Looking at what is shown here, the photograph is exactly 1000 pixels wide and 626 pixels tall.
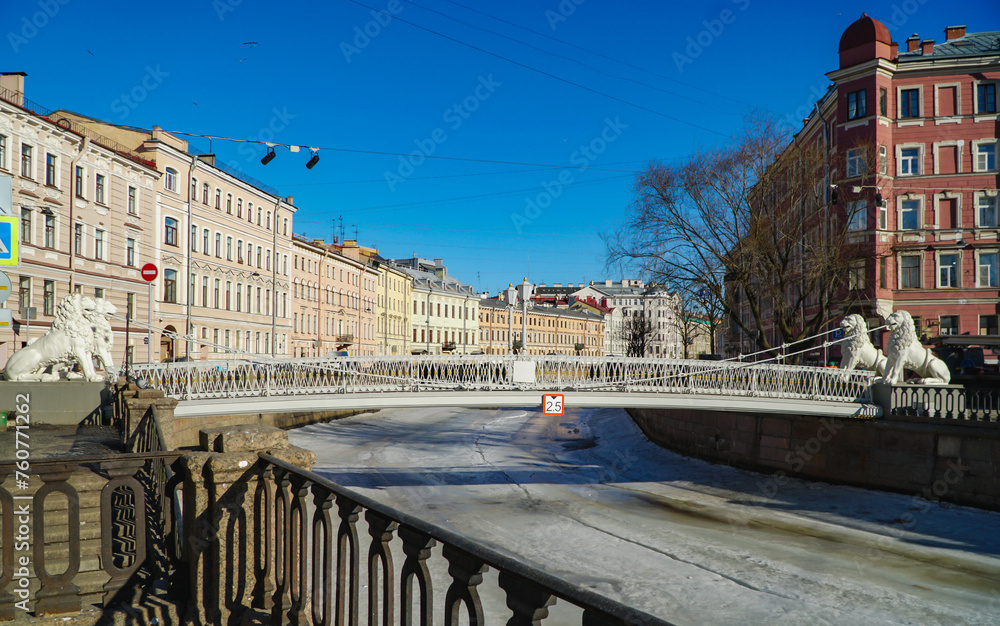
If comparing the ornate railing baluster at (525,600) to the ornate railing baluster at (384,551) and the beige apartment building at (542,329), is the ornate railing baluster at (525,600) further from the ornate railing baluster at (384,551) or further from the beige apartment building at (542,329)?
the beige apartment building at (542,329)

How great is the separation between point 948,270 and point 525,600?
1447 inches

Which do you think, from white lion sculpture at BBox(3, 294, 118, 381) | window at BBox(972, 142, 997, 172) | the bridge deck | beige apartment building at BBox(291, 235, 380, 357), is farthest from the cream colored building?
white lion sculpture at BBox(3, 294, 118, 381)

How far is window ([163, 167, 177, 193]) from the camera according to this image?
1517 inches

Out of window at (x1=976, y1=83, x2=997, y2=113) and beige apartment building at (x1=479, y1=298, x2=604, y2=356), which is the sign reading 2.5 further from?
beige apartment building at (x1=479, y1=298, x2=604, y2=356)

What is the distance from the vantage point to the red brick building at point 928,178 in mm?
32312

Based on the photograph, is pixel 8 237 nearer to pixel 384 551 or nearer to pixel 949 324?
pixel 384 551

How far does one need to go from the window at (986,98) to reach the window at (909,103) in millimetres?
2568

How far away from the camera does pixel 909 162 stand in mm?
33156

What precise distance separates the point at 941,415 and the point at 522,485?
38.9 ft

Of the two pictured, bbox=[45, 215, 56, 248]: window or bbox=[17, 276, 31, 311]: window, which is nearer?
bbox=[17, 276, 31, 311]: window

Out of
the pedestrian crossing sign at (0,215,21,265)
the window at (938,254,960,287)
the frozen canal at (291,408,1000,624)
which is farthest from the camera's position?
the window at (938,254,960,287)

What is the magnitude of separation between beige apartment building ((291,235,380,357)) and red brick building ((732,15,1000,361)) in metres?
38.3

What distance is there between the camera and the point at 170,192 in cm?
3891

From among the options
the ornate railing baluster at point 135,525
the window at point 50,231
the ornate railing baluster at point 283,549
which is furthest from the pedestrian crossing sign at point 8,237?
the window at point 50,231
